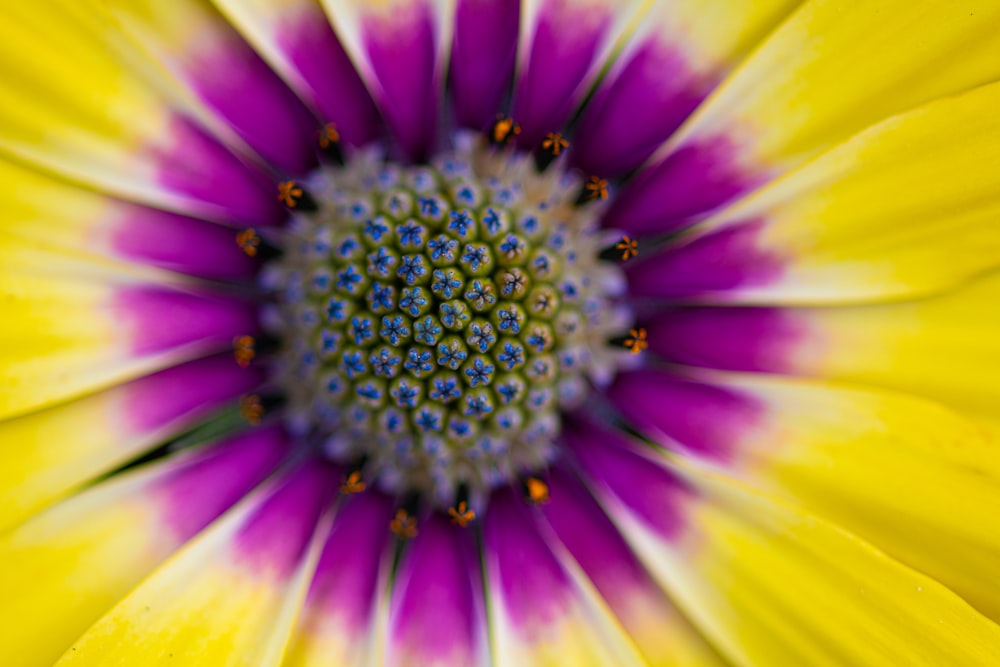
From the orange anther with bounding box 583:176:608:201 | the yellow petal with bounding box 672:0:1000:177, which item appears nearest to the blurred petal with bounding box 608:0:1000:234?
the yellow petal with bounding box 672:0:1000:177

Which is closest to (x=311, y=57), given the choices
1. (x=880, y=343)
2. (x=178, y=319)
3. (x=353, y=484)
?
(x=178, y=319)

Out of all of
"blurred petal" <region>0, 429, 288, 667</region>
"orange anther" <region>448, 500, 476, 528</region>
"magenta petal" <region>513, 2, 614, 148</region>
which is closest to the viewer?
"blurred petal" <region>0, 429, 288, 667</region>

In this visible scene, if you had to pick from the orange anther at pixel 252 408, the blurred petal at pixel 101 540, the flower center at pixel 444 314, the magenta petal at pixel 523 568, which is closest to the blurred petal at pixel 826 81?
the flower center at pixel 444 314

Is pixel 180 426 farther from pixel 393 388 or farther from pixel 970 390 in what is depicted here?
pixel 970 390

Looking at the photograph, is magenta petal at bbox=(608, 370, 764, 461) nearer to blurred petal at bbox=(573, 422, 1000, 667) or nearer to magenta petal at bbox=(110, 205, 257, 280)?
blurred petal at bbox=(573, 422, 1000, 667)

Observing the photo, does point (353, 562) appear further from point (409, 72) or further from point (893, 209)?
point (893, 209)

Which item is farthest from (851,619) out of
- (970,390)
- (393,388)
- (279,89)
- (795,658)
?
(279,89)
